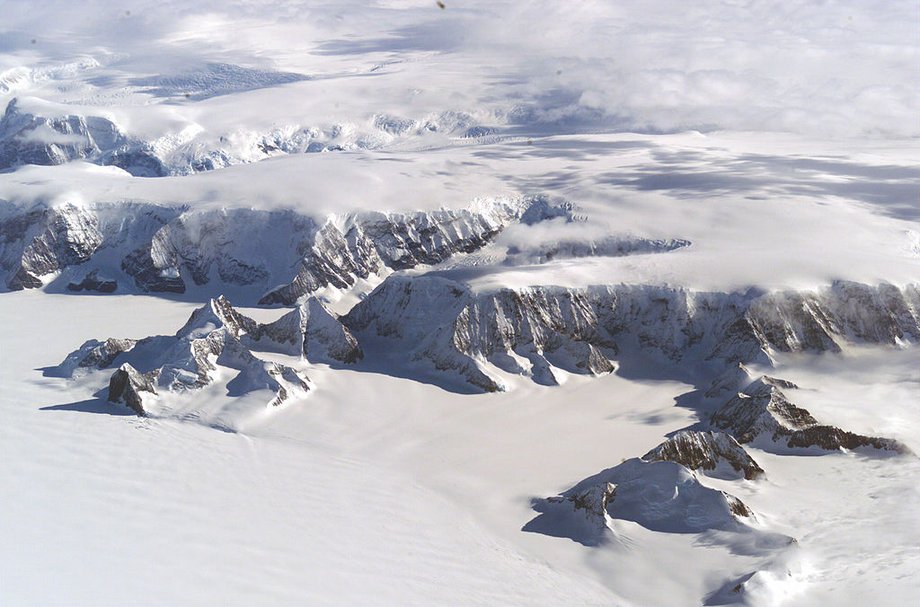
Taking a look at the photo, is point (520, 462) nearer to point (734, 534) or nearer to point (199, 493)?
point (734, 534)

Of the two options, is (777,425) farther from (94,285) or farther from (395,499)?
(94,285)

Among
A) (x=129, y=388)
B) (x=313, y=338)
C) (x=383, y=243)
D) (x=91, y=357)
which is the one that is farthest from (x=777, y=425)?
(x=383, y=243)

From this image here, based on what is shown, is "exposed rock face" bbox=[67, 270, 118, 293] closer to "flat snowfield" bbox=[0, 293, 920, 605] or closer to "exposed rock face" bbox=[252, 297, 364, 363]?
"flat snowfield" bbox=[0, 293, 920, 605]

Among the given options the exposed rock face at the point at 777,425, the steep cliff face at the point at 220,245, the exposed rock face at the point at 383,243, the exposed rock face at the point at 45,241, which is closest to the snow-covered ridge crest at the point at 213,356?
the exposed rock face at the point at 383,243

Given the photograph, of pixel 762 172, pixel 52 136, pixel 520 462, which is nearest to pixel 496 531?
pixel 520 462

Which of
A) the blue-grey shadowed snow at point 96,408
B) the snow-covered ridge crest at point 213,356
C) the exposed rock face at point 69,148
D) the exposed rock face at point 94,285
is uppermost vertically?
the snow-covered ridge crest at point 213,356

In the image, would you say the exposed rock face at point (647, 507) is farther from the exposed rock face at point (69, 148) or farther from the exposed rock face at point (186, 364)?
the exposed rock face at point (69, 148)
